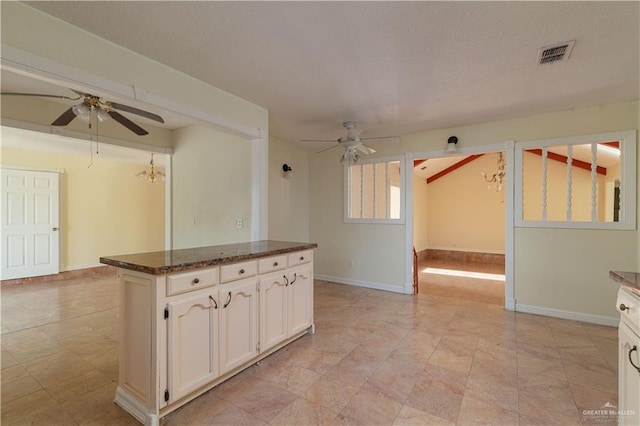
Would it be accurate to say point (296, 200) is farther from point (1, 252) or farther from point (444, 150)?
point (1, 252)

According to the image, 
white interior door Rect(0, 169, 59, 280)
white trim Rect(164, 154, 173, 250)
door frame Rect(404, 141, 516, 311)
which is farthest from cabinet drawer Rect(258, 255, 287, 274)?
white interior door Rect(0, 169, 59, 280)

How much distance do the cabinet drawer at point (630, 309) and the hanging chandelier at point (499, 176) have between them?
552 centimetres

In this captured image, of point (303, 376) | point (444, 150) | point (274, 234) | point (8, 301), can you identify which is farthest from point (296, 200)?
point (8, 301)

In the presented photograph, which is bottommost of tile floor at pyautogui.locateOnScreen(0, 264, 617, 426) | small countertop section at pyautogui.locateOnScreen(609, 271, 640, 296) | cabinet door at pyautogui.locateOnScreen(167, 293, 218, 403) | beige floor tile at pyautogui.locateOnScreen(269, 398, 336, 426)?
tile floor at pyautogui.locateOnScreen(0, 264, 617, 426)

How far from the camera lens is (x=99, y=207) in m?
6.14

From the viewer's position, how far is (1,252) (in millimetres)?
4930

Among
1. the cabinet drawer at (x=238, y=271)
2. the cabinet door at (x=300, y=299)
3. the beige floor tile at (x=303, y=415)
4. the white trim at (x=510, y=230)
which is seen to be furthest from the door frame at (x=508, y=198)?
the cabinet drawer at (x=238, y=271)

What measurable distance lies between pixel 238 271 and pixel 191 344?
1.85ft

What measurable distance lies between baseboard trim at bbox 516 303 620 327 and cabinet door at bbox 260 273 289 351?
10.4ft

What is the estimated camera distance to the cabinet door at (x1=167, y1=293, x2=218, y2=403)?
176 cm

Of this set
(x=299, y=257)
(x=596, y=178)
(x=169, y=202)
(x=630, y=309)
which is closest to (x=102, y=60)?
(x=299, y=257)

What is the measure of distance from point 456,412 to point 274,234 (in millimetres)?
3613

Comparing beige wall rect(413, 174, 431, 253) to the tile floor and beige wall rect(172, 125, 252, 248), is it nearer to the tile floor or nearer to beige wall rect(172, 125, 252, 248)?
the tile floor

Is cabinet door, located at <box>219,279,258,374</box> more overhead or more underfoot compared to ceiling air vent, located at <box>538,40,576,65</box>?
more underfoot
